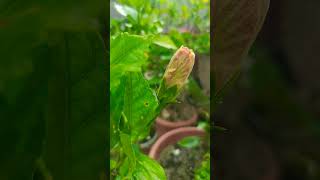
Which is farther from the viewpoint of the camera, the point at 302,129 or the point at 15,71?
the point at 302,129

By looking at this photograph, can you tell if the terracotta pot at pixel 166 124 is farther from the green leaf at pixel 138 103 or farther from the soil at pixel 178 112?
A: the green leaf at pixel 138 103

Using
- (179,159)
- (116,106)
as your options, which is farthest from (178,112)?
(116,106)

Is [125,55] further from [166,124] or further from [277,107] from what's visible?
[166,124]

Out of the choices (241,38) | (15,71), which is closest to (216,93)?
(241,38)

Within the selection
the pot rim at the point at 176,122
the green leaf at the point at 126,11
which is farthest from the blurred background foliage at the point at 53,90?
the pot rim at the point at 176,122

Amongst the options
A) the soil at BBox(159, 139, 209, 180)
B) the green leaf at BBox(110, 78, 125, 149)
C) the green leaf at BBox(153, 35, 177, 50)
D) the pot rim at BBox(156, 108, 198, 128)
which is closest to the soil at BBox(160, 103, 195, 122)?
the pot rim at BBox(156, 108, 198, 128)

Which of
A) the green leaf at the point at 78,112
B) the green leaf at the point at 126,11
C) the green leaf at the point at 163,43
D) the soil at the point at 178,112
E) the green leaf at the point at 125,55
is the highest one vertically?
the green leaf at the point at 126,11

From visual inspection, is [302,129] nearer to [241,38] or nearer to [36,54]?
[241,38]
